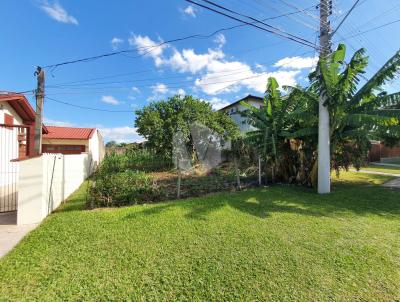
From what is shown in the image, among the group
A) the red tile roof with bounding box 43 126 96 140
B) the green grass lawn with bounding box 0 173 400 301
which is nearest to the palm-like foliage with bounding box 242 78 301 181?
the green grass lawn with bounding box 0 173 400 301

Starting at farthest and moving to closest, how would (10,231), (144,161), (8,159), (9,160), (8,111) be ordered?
(144,161) → (8,111) → (8,159) → (9,160) → (10,231)

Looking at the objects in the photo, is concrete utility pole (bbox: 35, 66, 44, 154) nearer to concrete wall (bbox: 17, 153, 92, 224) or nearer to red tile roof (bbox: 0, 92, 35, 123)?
red tile roof (bbox: 0, 92, 35, 123)

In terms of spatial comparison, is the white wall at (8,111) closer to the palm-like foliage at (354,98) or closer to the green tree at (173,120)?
the green tree at (173,120)

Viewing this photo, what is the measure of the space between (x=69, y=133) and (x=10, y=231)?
799 inches

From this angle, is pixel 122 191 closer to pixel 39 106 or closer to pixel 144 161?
pixel 39 106

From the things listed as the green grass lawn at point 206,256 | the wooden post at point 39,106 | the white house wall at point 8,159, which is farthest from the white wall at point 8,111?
the green grass lawn at point 206,256

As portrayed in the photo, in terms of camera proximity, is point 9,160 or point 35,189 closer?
point 35,189

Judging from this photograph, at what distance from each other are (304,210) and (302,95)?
5.02m

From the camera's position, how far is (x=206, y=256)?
Result: 3.73 metres

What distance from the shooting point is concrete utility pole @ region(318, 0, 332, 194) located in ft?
27.2

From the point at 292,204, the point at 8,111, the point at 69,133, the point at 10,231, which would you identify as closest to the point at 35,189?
the point at 10,231

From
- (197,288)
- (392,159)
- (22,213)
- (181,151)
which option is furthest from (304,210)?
(392,159)

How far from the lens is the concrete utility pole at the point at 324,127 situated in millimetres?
8287

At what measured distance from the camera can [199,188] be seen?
869 centimetres
